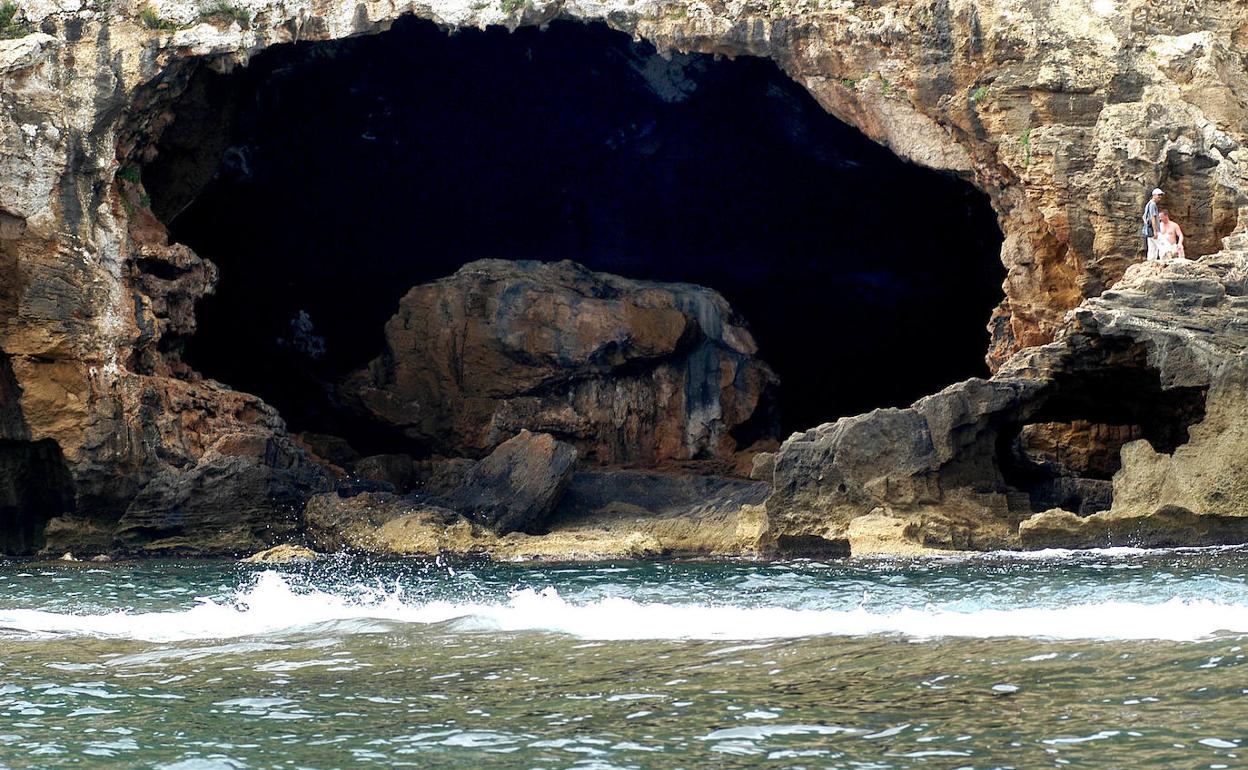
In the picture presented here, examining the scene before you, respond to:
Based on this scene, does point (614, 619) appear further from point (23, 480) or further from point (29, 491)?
point (29, 491)

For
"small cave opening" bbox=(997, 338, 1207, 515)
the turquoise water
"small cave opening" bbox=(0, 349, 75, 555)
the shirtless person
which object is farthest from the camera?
"small cave opening" bbox=(0, 349, 75, 555)

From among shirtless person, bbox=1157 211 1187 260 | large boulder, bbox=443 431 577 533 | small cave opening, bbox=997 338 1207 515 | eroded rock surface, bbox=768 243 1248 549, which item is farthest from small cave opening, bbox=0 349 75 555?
shirtless person, bbox=1157 211 1187 260

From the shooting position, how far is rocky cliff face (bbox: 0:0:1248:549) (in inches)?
727

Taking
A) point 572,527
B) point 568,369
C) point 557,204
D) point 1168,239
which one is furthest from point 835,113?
point 557,204

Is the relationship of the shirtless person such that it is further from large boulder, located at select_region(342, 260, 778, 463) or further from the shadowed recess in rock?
the shadowed recess in rock

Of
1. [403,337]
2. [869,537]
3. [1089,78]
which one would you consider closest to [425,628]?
[869,537]

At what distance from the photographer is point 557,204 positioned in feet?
96.2

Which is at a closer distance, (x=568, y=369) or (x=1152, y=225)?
(x=1152, y=225)

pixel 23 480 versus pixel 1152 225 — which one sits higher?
pixel 1152 225

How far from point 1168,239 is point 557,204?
46.7 feet

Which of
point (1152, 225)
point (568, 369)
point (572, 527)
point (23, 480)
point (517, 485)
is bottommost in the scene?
point (572, 527)

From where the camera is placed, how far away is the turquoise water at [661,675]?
21.4 ft

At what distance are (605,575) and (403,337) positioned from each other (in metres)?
13.3

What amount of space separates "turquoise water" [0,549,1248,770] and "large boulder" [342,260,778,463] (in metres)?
13.7
